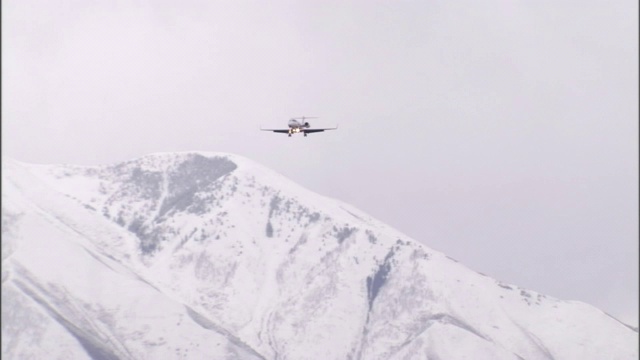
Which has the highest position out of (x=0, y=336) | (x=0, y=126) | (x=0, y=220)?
(x=0, y=126)

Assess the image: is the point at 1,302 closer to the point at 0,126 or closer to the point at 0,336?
the point at 0,336

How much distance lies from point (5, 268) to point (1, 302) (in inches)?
186

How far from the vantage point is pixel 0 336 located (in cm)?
12850

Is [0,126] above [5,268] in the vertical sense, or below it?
above

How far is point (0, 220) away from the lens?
129500mm

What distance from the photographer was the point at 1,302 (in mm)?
132000

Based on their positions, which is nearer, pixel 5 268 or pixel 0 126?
pixel 0 126

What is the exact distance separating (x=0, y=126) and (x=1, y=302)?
66.6 feet

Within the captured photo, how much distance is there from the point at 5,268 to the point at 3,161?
13456mm

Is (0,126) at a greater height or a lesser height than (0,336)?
greater

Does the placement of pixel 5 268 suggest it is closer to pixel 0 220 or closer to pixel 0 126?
pixel 0 220

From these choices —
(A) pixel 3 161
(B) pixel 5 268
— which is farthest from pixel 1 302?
(A) pixel 3 161

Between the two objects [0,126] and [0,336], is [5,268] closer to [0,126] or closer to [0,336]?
[0,336]

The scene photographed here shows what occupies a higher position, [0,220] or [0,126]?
[0,126]
